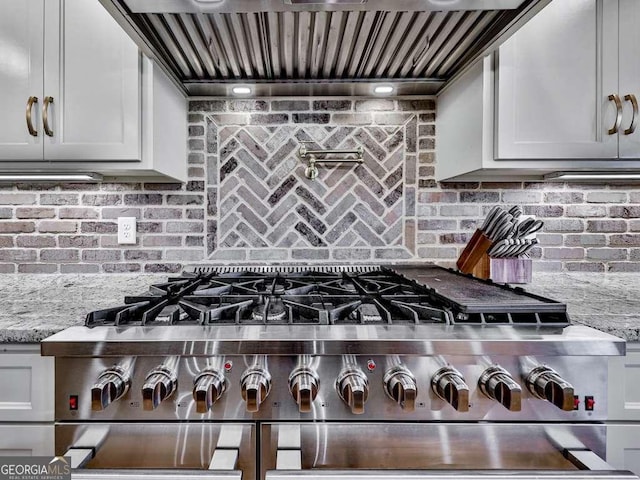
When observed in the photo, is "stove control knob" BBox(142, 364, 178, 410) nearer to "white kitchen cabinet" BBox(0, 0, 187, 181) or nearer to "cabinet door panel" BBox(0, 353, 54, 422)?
"cabinet door panel" BBox(0, 353, 54, 422)

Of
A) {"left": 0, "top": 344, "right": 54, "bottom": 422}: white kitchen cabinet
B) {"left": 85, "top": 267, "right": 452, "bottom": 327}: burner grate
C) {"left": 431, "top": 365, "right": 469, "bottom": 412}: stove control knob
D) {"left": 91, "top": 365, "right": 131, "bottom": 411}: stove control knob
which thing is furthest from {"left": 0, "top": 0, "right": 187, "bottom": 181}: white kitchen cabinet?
{"left": 431, "top": 365, "right": 469, "bottom": 412}: stove control knob

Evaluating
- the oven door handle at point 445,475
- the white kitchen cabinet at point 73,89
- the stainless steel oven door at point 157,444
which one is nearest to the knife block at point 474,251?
the oven door handle at point 445,475

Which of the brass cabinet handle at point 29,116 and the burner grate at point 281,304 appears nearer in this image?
the burner grate at point 281,304

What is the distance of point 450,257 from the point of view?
6.27 ft

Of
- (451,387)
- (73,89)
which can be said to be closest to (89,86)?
(73,89)

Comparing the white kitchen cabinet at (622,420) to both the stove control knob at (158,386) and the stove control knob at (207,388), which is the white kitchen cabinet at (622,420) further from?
the stove control knob at (158,386)

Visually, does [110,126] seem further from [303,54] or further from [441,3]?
[441,3]

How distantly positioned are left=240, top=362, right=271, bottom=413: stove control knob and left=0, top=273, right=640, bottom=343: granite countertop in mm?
505

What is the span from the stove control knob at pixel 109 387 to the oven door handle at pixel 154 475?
131 millimetres

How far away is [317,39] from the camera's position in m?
1.38

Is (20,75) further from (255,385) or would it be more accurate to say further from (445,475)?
(445,475)

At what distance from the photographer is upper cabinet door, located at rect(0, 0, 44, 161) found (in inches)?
58.9

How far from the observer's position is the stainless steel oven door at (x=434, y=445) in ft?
2.96

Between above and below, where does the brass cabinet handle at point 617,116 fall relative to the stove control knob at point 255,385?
above
